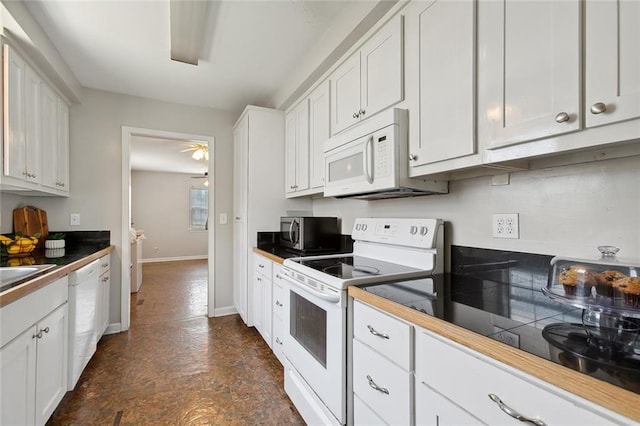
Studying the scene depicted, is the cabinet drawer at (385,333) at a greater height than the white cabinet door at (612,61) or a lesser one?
lesser

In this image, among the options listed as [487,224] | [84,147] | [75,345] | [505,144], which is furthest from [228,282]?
[505,144]

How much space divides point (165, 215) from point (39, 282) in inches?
274

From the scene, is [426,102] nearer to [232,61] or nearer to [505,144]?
[505,144]

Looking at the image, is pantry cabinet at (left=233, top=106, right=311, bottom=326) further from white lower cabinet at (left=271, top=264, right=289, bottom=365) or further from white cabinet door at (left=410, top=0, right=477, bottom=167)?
white cabinet door at (left=410, top=0, right=477, bottom=167)

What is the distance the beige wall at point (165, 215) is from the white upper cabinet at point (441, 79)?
25.5 feet

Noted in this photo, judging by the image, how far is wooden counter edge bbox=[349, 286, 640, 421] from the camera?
509 mm

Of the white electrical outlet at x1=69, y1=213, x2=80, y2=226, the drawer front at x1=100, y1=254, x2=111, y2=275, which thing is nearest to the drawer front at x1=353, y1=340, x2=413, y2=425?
the drawer front at x1=100, y1=254, x2=111, y2=275

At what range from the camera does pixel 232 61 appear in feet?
8.09

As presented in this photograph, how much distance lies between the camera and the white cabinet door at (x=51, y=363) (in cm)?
145

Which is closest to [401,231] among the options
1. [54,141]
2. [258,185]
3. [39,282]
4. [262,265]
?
[262,265]

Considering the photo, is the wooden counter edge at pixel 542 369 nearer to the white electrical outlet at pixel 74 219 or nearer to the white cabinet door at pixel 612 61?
the white cabinet door at pixel 612 61

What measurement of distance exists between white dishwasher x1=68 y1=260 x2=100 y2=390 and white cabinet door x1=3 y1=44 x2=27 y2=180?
30.5 inches

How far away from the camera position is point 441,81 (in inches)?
50.7

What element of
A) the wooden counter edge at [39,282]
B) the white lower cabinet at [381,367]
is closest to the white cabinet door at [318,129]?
the white lower cabinet at [381,367]
